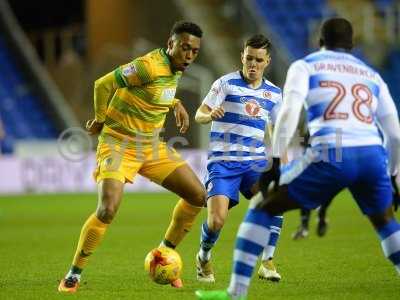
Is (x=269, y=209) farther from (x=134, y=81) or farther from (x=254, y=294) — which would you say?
(x=134, y=81)

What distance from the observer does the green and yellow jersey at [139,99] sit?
8023mm

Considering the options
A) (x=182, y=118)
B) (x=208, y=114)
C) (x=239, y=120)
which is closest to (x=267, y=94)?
(x=239, y=120)

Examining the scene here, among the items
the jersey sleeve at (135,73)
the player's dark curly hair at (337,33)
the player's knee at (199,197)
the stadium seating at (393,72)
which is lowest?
the stadium seating at (393,72)

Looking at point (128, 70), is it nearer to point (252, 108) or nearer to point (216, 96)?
point (216, 96)

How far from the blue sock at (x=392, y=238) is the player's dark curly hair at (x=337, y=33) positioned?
4.15 feet

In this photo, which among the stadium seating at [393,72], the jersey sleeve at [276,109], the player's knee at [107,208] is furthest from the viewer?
the stadium seating at [393,72]

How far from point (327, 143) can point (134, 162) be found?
237 centimetres

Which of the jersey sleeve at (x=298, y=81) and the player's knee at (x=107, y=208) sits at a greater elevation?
the jersey sleeve at (x=298, y=81)

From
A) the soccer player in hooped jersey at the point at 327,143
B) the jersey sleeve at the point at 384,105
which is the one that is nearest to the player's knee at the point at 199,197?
the soccer player in hooped jersey at the point at 327,143

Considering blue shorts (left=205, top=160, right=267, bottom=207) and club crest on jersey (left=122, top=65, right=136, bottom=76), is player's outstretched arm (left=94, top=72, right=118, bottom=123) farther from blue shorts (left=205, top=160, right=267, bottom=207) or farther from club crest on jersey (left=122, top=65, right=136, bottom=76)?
blue shorts (left=205, top=160, right=267, bottom=207)

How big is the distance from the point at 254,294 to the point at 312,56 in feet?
7.21

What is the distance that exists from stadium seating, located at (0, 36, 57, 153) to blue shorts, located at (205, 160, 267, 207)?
56.6 feet

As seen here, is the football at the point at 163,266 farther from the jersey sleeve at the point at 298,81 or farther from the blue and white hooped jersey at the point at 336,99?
the jersey sleeve at the point at 298,81

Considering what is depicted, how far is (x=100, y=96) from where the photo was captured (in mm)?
7965
